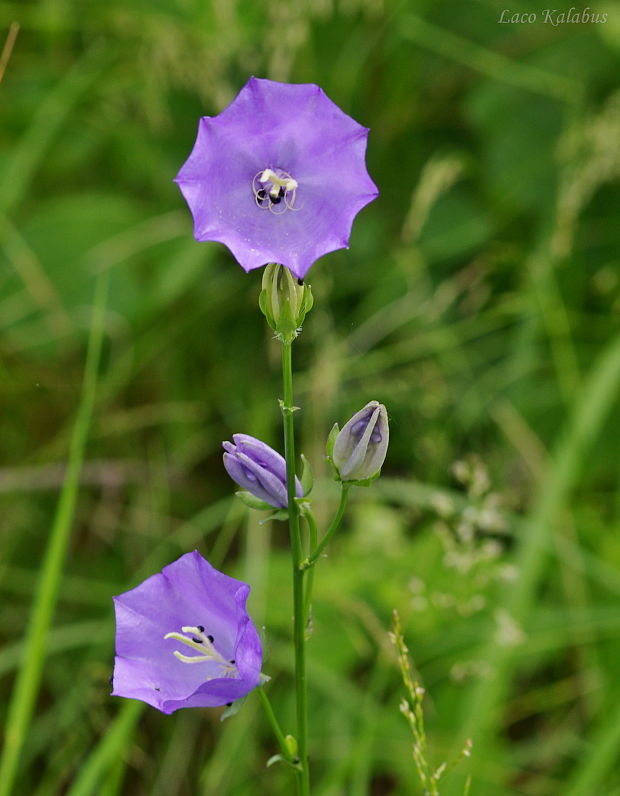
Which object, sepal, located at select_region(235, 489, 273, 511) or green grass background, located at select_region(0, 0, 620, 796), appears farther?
green grass background, located at select_region(0, 0, 620, 796)

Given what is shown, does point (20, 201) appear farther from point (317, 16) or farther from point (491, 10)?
point (491, 10)

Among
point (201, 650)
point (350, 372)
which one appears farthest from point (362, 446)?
point (350, 372)

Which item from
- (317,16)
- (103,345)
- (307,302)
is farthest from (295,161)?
(317,16)

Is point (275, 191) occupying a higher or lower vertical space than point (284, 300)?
higher

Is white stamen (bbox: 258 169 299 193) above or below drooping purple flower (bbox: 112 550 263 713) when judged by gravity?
above

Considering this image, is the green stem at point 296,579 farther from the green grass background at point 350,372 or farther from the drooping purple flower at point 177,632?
the green grass background at point 350,372

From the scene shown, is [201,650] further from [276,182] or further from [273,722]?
[276,182]

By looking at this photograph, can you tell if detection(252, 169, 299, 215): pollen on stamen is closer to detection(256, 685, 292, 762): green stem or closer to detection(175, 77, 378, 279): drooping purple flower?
detection(175, 77, 378, 279): drooping purple flower

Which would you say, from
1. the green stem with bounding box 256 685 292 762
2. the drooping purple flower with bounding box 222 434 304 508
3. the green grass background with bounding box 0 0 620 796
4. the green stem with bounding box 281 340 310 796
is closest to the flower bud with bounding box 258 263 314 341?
the green stem with bounding box 281 340 310 796
